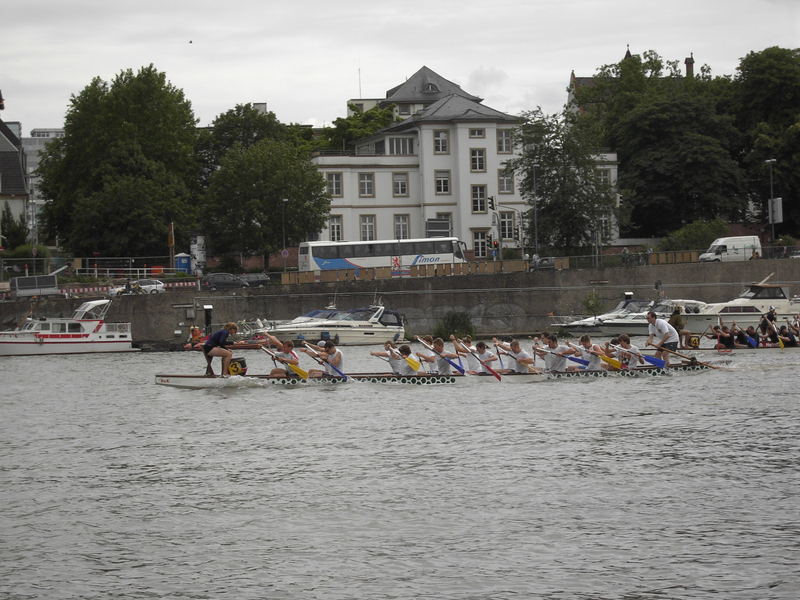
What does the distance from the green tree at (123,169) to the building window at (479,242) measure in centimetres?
2129

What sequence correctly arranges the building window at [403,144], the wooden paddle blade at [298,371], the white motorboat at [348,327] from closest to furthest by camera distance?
the wooden paddle blade at [298,371], the white motorboat at [348,327], the building window at [403,144]

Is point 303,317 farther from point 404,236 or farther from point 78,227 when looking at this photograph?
point 404,236

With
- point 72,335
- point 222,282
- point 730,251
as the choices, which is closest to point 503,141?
point 730,251

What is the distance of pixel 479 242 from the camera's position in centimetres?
9281

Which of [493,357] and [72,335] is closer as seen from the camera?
[493,357]

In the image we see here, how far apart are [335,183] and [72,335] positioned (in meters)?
35.8

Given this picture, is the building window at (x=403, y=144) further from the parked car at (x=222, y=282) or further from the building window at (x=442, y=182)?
the parked car at (x=222, y=282)

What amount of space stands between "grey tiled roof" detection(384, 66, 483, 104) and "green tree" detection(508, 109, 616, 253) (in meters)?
45.3

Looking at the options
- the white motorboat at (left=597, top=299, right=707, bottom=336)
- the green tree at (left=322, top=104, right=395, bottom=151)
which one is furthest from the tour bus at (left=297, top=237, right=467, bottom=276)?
the green tree at (left=322, top=104, right=395, bottom=151)

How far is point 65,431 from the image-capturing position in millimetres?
30688

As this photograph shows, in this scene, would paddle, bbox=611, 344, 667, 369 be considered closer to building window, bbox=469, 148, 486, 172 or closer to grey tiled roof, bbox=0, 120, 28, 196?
building window, bbox=469, 148, 486, 172

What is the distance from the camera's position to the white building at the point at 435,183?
9188 centimetres

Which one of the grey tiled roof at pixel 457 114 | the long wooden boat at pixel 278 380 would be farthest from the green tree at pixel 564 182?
the long wooden boat at pixel 278 380

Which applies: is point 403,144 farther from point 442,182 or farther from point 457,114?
point 457,114
